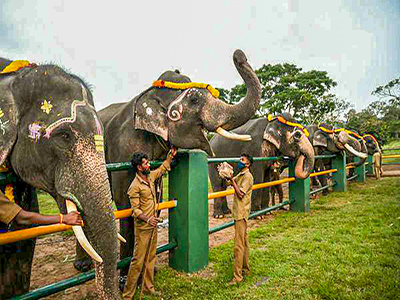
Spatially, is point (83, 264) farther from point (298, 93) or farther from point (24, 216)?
point (298, 93)

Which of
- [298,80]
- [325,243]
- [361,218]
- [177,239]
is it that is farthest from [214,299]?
[298,80]

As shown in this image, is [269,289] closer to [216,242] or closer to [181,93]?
[216,242]

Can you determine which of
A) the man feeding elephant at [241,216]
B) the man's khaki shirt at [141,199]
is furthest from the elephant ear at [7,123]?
the man feeding elephant at [241,216]

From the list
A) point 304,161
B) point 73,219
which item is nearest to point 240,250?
point 73,219

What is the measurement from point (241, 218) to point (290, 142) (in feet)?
12.7

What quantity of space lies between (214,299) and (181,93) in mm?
2224

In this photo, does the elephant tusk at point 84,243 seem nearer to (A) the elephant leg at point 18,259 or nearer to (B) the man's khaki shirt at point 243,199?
(A) the elephant leg at point 18,259

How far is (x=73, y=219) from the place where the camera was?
1571 mm

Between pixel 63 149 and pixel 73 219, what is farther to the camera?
pixel 63 149

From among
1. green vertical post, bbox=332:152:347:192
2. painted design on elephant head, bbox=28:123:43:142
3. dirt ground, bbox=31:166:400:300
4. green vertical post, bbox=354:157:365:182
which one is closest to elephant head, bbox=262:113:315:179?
dirt ground, bbox=31:166:400:300

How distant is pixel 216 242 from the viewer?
4.67m

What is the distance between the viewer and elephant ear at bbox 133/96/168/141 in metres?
3.17

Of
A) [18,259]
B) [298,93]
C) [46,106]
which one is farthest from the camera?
[298,93]

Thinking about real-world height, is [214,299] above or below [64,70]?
below
